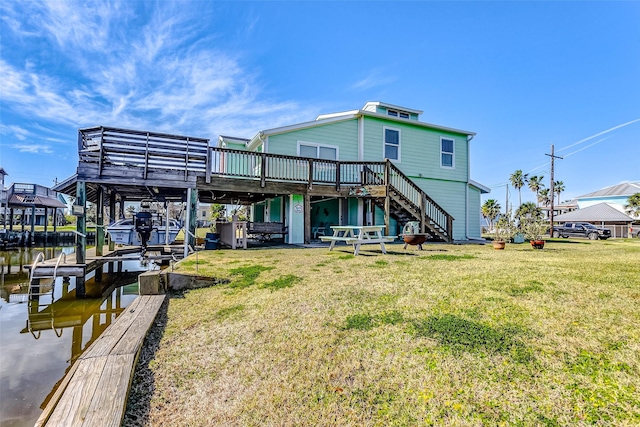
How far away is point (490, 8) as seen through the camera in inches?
475

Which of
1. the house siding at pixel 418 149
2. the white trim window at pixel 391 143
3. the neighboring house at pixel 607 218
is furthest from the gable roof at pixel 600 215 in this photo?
the white trim window at pixel 391 143

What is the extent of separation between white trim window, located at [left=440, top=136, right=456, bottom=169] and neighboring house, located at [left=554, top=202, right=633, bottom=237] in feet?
98.8

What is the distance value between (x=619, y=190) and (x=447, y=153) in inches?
1759

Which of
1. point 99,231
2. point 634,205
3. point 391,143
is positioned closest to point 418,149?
point 391,143

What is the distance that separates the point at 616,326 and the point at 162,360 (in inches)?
183

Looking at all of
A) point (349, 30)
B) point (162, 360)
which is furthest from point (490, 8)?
point (162, 360)

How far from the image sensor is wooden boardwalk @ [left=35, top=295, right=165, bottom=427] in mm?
2115

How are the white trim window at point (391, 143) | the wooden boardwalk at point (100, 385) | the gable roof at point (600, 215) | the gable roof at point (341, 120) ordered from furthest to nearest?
the gable roof at point (600, 215) < the white trim window at point (391, 143) < the gable roof at point (341, 120) < the wooden boardwalk at point (100, 385)

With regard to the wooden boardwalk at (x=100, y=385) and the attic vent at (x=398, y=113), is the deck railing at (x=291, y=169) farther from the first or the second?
the wooden boardwalk at (x=100, y=385)

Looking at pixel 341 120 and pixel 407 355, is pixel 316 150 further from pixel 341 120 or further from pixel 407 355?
pixel 407 355

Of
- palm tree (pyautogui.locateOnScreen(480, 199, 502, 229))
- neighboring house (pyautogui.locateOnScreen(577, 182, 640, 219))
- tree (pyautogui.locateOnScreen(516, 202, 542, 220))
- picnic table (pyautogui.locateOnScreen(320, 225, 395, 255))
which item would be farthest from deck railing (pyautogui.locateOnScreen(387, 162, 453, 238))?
palm tree (pyautogui.locateOnScreen(480, 199, 502, 229))

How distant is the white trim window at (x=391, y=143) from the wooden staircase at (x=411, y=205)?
1672mm

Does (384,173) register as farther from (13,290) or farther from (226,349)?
(13,290)

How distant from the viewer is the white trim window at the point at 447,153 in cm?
1642
